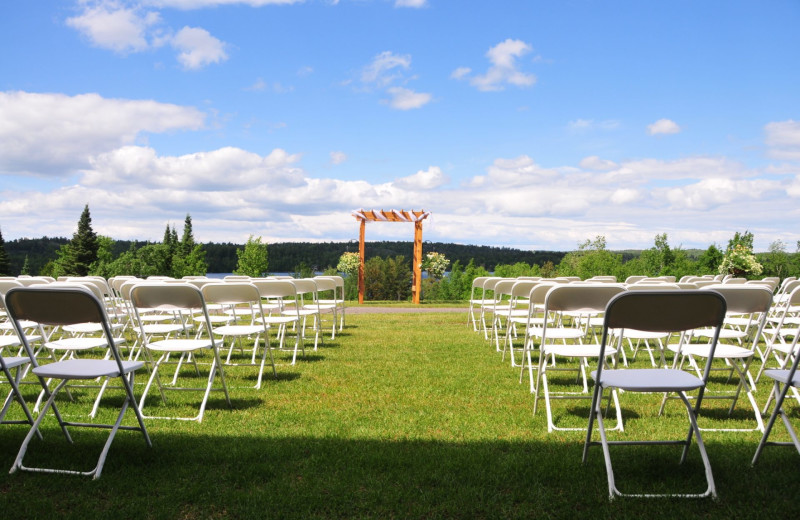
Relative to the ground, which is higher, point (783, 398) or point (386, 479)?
point (783, 398)

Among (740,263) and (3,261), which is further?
(3,261)

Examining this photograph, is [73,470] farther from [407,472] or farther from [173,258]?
[173,258]

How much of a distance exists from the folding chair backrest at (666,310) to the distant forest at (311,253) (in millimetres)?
28447

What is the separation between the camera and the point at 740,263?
1295 cm

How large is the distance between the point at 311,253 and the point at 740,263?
3576 centimetres

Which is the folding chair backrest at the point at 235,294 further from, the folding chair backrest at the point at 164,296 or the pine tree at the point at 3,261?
the pine tree at the point at 3,261

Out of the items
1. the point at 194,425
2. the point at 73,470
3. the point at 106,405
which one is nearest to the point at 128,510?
the point at 73,470

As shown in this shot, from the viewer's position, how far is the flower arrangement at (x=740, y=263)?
12703mm

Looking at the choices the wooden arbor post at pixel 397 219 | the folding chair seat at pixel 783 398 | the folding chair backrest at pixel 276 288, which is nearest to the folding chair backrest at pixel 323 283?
the folding chair backrest at pixel 276 288

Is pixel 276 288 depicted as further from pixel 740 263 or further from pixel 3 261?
pixel 3 261

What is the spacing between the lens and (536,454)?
3115mm

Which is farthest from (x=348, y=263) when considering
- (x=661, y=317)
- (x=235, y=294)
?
(x=661, y=317)

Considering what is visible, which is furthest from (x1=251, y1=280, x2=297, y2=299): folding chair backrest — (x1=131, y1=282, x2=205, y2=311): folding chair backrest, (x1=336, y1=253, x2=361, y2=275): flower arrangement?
(x1=336, y1=253, x2=361, y2=275): flower arrangement

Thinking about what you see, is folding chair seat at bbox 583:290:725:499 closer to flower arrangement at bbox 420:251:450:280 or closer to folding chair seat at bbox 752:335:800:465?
folding chair seat at bbox 752:335:800:465
